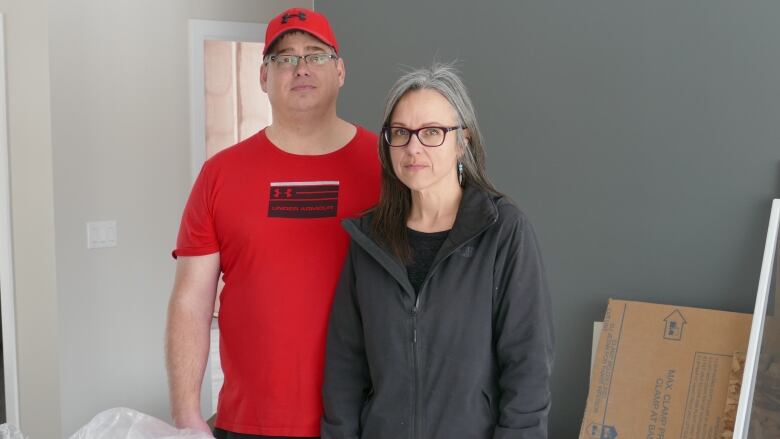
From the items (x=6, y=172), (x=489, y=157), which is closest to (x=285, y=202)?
(x=489, y=157)

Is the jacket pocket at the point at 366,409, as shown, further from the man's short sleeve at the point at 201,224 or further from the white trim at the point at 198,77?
the white trim at the point at 198,77

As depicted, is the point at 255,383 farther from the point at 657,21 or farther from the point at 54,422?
the point at 54,422

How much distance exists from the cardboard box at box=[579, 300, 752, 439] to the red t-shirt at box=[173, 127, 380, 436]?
1498 mm

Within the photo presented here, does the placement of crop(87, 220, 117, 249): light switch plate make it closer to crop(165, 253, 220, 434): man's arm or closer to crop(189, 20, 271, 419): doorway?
crop(189, 20, 271, 419): doorway

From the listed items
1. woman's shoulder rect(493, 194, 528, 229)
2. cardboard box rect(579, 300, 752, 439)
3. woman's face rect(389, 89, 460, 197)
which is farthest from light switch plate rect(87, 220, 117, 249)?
woman's shoulder rect(493, 194, 528, 229)

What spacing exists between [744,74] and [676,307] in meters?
0.88

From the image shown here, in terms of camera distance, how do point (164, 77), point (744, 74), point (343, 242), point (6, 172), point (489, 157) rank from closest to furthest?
A: point (343, 242)
point (744, 74)
point (489, 157)
point (6, 172)
point (164, 77)

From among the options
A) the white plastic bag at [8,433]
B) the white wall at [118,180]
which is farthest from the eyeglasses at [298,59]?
the white wall at [118,180]

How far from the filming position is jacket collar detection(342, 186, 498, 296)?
1.66 meters

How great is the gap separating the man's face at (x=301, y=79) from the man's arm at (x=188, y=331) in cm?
Result: 44

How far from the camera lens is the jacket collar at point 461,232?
65.5 inches

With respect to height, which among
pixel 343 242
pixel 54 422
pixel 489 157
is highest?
pixel 489 157

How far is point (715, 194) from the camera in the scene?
2.94 m

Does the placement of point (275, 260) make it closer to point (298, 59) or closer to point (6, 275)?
point (298, 59)
